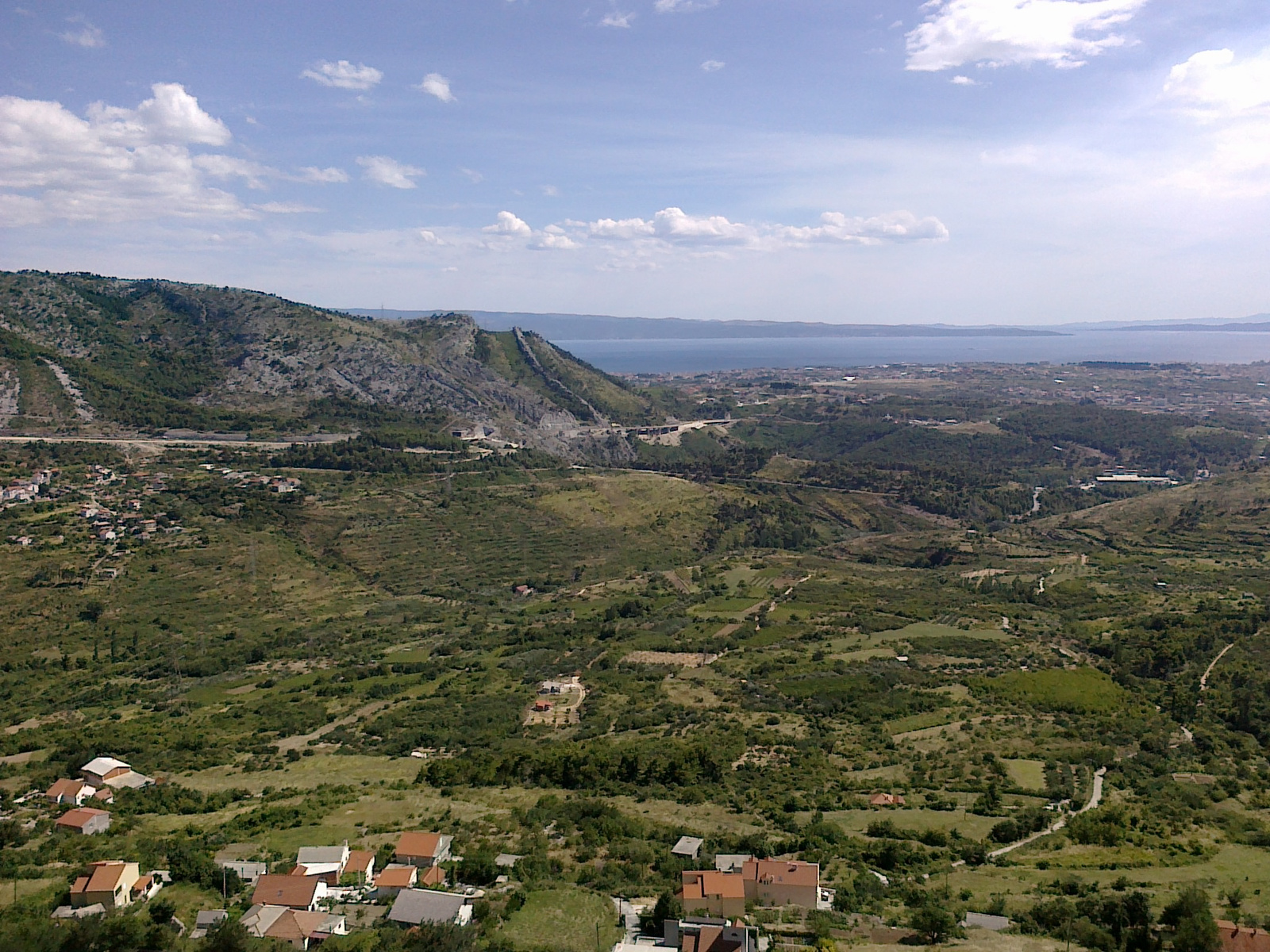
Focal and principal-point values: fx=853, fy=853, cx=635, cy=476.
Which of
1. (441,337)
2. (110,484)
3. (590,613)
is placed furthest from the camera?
(441,337)

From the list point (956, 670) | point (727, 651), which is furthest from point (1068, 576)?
point (727, 651)

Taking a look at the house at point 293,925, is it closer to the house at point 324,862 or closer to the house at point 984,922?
the house at point 324,862

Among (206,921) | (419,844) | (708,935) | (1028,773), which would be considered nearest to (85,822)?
(206,921)

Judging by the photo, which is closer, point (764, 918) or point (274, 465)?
point (764, 918)

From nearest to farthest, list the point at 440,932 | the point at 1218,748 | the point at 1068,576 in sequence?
the point at 440,932
the point at 1218,748
the point at 1068,576

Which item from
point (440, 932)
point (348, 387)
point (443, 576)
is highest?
point (348, 387)

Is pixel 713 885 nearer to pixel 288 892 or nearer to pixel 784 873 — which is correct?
pixel 784 873

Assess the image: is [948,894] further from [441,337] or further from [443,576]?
[441,337]

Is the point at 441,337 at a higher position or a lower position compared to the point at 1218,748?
higher
